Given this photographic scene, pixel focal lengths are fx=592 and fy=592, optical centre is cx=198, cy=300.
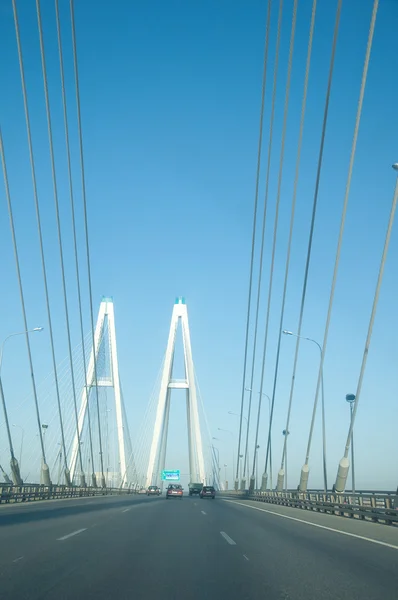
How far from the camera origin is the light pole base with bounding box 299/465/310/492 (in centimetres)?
3159

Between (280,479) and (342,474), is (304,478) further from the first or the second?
(342,474)

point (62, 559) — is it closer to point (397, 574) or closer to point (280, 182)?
point (397, 574)

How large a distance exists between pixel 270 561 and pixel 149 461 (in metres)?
48.4

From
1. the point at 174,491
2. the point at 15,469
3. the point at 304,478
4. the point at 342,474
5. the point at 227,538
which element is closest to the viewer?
the point at 227,538

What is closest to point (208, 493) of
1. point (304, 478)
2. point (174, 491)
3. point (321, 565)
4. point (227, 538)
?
point (174, 491)

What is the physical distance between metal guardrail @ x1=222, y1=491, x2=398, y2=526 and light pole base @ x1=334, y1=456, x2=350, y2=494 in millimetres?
282

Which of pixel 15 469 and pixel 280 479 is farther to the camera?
pixel 280 479

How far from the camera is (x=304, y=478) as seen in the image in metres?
31.9

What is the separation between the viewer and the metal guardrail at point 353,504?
1845 centimetres

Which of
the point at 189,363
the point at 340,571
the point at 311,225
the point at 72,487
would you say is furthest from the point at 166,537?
the point at 189,363

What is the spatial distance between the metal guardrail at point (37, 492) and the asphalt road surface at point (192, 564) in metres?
16.5

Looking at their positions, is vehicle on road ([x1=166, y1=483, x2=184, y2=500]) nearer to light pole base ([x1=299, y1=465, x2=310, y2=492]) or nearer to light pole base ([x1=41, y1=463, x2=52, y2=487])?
light pole base ([x1=41, y1=463, x2=52, y2=487])

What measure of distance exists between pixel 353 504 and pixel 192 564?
50.0ft

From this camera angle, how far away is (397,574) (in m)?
8.02
